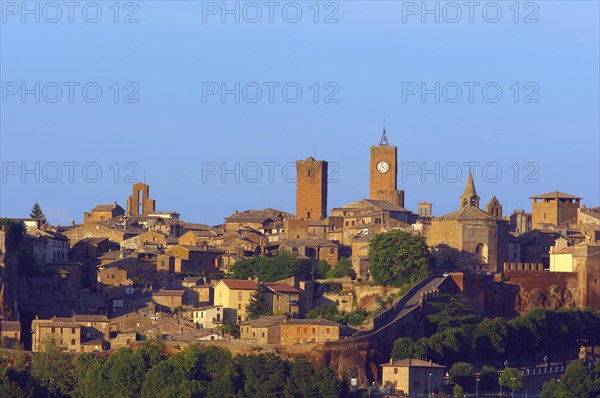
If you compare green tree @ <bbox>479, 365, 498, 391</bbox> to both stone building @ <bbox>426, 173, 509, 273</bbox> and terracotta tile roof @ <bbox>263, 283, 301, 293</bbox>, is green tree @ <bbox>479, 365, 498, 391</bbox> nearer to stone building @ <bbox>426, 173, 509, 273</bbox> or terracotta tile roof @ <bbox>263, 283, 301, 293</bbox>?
terracotta tile roof @ <bbox>263, 283, 301, 293</bbox>

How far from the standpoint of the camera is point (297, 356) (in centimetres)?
9012

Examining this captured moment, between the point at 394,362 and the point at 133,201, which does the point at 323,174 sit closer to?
the point at 133,201

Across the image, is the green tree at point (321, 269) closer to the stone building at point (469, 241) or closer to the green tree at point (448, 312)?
the stone building at point (469, 241)

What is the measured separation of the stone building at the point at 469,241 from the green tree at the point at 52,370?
20.7 meters

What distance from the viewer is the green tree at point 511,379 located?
92.4 m

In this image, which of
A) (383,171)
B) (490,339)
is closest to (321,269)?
(490,339)

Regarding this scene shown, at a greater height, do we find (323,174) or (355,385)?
(323,174)

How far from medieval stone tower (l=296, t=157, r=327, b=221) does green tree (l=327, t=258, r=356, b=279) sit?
62.0 ft

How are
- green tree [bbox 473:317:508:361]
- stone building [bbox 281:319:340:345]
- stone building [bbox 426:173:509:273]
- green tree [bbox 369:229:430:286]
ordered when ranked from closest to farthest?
stone building [bbox 281:319:340:345] → green tree [bbox 473:317:508:361] → green tree [bbox 369:229:430:286] → stone building [bbox 426:173:509:273]

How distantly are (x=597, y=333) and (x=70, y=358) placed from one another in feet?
80.5

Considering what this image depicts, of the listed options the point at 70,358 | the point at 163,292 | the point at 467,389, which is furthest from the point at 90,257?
the point at 467,389

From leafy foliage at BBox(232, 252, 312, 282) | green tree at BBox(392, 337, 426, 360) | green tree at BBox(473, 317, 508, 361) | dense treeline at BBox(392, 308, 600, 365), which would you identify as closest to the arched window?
dense treeline at BBox(392, 308, 600, 365)

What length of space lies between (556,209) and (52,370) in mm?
38588

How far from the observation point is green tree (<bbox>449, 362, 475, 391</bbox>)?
9150 centimetres
